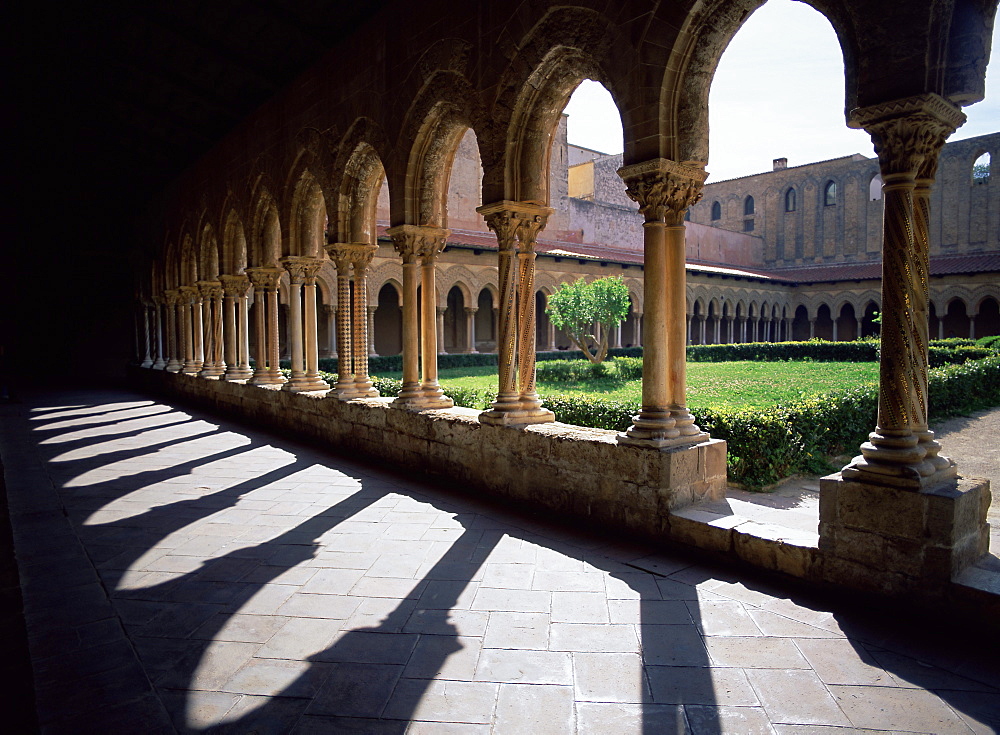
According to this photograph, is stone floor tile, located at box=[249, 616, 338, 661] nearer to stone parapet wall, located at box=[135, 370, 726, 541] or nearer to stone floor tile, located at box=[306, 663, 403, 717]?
stone floor tile, located at box=[306, 663, 403, 717]

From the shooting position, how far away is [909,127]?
9.82 ft

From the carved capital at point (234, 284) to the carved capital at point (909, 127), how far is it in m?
10.4

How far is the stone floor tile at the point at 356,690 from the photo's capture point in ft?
7.47

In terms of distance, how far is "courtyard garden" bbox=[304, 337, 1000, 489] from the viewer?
616 centimetres

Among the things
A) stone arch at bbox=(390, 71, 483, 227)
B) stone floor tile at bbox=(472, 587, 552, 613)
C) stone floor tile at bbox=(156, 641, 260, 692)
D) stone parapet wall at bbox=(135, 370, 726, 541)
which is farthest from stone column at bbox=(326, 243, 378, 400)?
stone floor tile at bbox=(156, 641, 260, 692)

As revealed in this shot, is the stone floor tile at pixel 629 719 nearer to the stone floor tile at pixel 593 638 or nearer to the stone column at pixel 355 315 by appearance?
the stone floor tile at pixel 593 638

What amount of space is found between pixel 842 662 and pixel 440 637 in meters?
1.66

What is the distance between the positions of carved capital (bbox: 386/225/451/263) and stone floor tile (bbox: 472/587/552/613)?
4126 mm

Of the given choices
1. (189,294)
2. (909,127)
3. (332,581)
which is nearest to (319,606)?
(332,581)

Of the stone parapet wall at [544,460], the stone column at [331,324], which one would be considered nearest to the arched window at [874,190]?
the stone column at [331,324]

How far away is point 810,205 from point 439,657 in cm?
4344

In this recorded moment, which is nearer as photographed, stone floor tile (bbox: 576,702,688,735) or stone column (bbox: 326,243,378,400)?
stone floor tile (bbox: 576,702,688,735)

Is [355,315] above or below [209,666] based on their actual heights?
above

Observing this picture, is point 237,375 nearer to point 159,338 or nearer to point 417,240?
point 417,240
